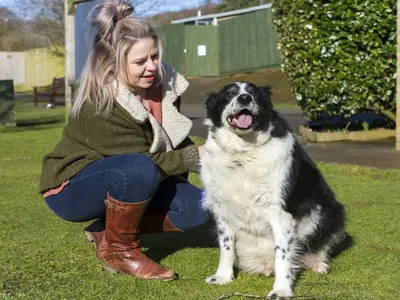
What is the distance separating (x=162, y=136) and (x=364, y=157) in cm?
570

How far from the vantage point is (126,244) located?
464 cm

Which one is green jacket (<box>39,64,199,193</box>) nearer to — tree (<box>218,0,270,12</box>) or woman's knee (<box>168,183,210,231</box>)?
woman's knee (<box>168,183,210,231</box>)

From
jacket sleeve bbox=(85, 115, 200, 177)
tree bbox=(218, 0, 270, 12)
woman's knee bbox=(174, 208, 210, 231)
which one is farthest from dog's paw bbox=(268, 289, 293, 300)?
tree bbox=(218, 0, 270, 12)

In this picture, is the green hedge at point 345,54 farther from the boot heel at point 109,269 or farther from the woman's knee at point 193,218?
the boot heel at point 109,269

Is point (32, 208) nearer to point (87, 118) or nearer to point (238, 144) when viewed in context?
point (87, 118)

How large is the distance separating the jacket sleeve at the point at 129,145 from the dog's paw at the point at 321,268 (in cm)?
99

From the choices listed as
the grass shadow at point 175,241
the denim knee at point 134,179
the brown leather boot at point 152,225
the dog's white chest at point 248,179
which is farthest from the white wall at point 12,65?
the dog's white chest at point 248,179

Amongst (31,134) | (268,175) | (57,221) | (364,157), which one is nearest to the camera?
(268,175)

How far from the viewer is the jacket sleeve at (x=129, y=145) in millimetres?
4598

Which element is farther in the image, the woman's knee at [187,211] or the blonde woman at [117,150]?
the woman's knee at [187,211]

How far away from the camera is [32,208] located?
23.3 feet

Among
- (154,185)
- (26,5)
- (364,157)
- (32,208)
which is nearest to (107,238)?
(154,185)

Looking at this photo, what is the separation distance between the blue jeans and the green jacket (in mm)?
86

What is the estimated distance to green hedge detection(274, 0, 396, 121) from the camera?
35.8ft
